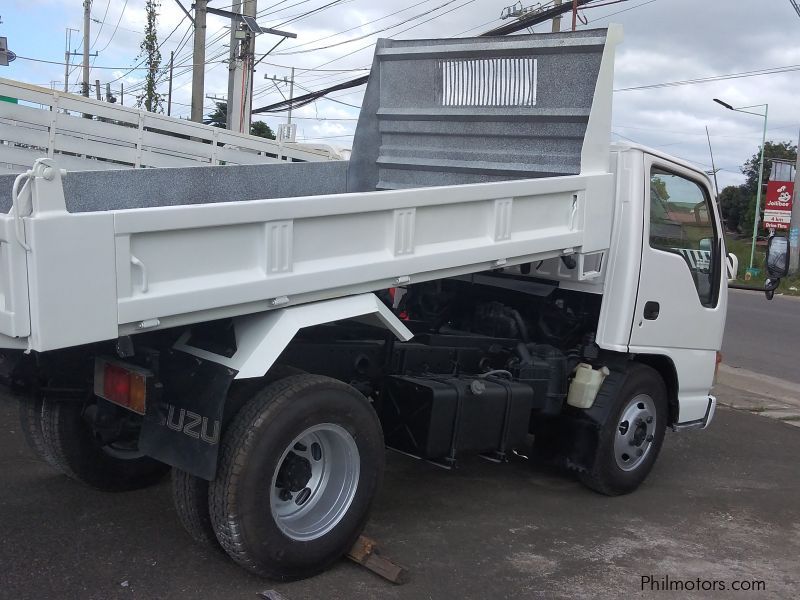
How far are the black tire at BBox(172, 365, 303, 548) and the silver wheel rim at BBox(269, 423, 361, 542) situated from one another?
31 cm

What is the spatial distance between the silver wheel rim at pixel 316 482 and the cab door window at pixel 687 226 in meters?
2.59

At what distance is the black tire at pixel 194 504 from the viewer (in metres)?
3.79

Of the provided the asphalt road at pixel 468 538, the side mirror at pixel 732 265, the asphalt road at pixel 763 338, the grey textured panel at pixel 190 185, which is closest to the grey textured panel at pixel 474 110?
the grey textured panel at pixel 190 185

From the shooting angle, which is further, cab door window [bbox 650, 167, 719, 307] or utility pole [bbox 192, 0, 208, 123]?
utility pole [bbox 192, 0, 208, 123]

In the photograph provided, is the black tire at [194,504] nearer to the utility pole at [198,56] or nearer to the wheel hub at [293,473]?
the wheel hub at [293,473]

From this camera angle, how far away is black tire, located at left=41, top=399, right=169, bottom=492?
15.5 feet

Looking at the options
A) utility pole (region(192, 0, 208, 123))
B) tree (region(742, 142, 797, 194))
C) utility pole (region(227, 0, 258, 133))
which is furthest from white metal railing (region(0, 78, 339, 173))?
tree (region(742, 142, 797, 194))

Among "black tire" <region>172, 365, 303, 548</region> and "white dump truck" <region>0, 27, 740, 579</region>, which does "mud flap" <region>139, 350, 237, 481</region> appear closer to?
"white dump truck" <region>0, 27, 740, 579</region>

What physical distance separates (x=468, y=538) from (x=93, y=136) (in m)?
8.08

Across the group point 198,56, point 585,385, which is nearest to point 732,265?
point 585,385

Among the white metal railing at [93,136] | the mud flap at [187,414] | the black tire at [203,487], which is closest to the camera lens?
the mud flap at [187,414]

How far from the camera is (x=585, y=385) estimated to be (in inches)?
210

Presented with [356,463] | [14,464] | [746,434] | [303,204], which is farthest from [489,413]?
[746,434]

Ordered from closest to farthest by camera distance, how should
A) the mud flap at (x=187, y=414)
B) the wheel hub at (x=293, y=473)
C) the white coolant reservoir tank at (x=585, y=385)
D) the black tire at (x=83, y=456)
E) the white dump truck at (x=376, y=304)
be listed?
the white dump truck at (x=376, y=304), the mud flap at (x=187, y=414), the wheel hub at (x=293, y=473), the black tire at (x=83, y=456), the white coolant reservoir tank at (x=585, y=385)
